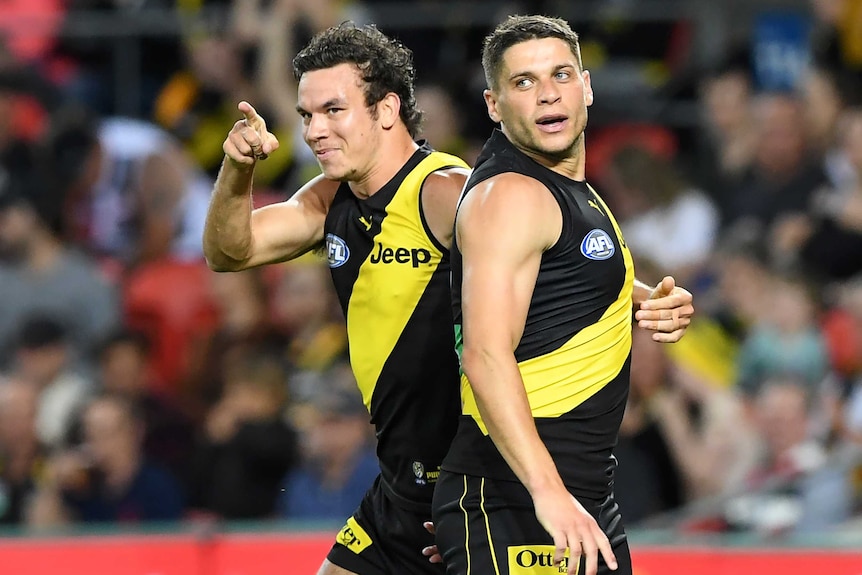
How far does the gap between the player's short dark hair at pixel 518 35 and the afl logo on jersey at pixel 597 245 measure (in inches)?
18.9

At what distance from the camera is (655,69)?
418 inches

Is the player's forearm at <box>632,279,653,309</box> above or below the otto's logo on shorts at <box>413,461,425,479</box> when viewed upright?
above

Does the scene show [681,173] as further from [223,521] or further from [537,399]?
[537,399]

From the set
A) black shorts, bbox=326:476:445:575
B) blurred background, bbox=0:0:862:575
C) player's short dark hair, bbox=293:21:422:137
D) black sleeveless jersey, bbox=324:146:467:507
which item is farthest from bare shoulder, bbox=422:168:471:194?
blurred background, bbox=0:0:862:575

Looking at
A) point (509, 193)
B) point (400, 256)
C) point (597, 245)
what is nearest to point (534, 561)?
point (597, 245)

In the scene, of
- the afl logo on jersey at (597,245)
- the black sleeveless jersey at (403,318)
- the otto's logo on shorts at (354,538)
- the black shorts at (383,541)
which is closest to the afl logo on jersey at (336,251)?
the black sleeveless jersey at (403,318)

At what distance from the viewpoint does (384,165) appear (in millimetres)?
4777

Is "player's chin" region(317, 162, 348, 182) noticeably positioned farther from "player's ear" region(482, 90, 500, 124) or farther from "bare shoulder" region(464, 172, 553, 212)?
"bare shoulder" region(464, 172, 553, 212)

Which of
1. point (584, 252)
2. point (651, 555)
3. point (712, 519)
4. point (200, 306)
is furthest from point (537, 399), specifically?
point (200, 306)

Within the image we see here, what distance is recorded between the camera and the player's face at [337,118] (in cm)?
468

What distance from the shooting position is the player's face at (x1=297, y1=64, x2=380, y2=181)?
4676 millimetres

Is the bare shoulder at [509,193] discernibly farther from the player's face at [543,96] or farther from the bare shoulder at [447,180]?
the bare shoulder at [447,180]

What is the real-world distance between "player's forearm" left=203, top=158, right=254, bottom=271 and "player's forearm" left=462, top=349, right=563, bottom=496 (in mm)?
1225

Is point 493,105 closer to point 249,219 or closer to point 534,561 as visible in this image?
point 249,219
